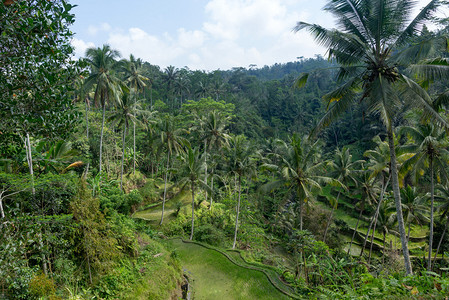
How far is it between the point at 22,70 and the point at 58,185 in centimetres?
427

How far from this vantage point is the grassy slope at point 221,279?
32.1 feet

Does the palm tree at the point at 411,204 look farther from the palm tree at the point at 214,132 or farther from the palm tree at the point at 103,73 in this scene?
the palm tree at the point at 103,73

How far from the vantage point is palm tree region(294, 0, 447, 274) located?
265 inches

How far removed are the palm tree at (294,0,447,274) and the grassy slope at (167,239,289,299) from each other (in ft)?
17.9

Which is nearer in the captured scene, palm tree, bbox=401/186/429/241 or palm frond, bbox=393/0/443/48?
palm frond, bbox=393/0/443/48

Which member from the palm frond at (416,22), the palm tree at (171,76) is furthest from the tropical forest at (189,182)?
the palm tree at (171,76)

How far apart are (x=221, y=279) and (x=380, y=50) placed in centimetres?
1100

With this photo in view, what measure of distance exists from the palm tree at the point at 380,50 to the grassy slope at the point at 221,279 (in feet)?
17.9

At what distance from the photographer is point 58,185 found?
6.76 m

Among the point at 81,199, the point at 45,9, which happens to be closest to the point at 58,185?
the point at 81,199

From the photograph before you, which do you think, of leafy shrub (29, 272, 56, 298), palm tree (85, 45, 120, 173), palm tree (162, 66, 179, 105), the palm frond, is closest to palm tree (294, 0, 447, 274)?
the palm frond

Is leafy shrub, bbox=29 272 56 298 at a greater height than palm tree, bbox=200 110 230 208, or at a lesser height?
lesser

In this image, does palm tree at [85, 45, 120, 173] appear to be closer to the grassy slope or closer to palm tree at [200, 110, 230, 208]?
palm tree at [200, 110, 230, 208]

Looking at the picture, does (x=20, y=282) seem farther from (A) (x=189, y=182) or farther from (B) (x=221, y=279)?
(A) (x=189, y=182)
